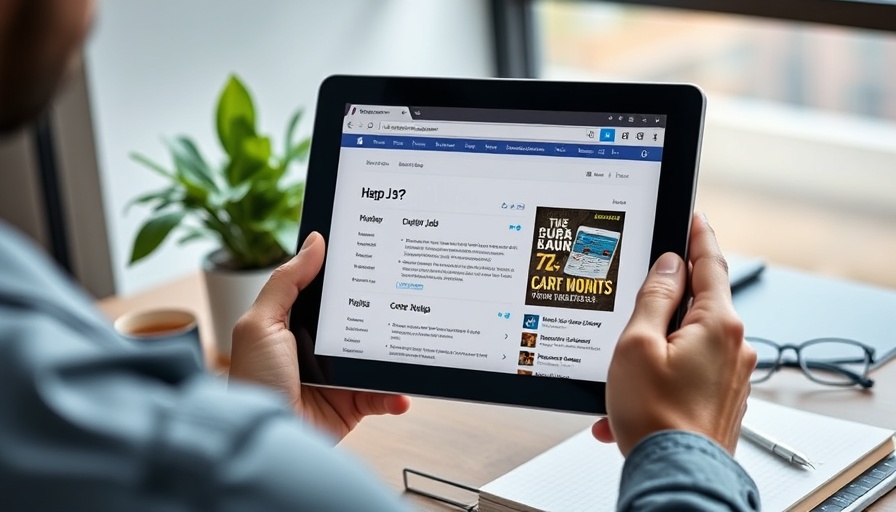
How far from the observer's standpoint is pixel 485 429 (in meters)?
1.24

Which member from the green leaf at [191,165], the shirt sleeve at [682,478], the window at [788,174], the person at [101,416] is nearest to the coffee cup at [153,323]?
the green leaf at [191,165]

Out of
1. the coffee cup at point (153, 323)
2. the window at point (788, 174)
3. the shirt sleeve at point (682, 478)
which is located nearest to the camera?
the shirt sleeve at point (682, 478)

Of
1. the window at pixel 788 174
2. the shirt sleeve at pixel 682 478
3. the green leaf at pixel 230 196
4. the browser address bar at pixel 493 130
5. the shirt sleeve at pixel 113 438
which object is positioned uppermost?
the browser address bar at pixel 493 130

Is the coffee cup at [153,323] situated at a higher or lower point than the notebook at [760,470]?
higher

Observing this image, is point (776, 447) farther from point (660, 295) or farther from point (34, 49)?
point (34, 49)

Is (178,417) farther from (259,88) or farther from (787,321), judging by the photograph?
(259,88)

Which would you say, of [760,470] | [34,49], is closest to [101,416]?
[34,49]

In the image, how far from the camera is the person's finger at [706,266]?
0.88 metres

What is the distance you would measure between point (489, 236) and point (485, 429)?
0.98 ft

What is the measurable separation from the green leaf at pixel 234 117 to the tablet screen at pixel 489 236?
0.54 meters

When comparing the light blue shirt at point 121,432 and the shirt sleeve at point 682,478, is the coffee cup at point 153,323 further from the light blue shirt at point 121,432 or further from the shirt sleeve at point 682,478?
the light blue shirt at point 121,432

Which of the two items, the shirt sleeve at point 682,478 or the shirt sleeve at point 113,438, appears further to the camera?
the shirt sleeve at point 682,478

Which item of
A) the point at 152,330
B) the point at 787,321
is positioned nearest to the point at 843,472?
the point at 787,321

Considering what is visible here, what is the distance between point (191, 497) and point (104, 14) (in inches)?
64.1
